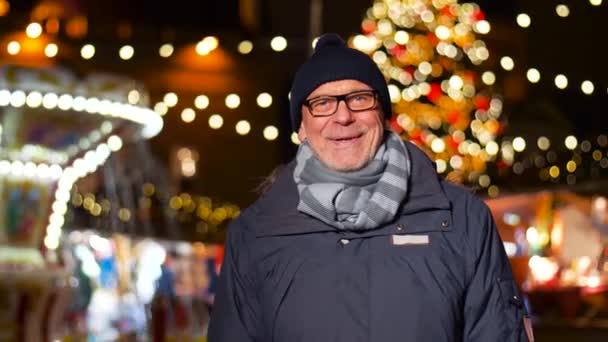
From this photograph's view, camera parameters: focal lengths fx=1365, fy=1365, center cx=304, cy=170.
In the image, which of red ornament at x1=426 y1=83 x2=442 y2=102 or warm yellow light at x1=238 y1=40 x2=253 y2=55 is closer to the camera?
warm yellow light at x1=238 y1=40 x2=253 y2=55

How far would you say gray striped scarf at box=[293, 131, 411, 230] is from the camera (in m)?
3.79

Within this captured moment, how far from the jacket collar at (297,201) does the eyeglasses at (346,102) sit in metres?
0.19

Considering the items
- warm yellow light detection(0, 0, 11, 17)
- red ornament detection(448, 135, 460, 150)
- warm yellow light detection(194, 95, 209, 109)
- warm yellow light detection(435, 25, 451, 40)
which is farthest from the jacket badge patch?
warm yellow light detection(0, 0, 11, 17)

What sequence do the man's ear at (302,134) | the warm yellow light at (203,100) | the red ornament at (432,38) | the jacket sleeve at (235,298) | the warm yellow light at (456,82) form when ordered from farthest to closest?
1. the warm yellow light at (456,82)
2. the red ornament at (432,38)
3. the warm yellow light at (203,100)
4. the man's ear at (302,134)
5. the jacket sleeve at (235,298)

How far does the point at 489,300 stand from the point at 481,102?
739 inches

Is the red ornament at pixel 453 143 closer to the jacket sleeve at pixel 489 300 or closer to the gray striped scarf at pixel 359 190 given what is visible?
the gray striped scarf at pixel 359 190

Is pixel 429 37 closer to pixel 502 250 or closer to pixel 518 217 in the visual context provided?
pixel 518 217

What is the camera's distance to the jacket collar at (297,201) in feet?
12.7

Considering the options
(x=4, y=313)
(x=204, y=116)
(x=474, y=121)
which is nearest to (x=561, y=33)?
(x=474, y=121)

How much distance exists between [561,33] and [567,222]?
10605mm

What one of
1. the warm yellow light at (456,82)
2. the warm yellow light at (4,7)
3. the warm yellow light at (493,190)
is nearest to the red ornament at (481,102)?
the warm yellow light at (456,82)

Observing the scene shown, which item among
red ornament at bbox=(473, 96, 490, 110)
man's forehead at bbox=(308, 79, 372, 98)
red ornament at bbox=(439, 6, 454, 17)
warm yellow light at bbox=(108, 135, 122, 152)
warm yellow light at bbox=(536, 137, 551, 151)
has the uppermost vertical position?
red ornament at bbox=(439, 6, 454, 17)

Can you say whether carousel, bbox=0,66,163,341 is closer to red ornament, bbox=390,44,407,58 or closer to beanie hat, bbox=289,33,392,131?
red ornament, bbox=390,44,407,58

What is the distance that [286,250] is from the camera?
12.8 ft
